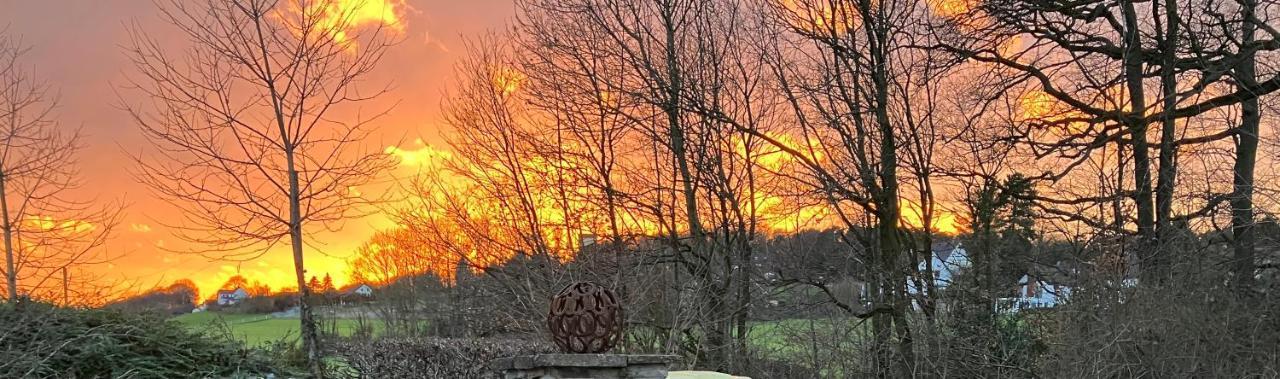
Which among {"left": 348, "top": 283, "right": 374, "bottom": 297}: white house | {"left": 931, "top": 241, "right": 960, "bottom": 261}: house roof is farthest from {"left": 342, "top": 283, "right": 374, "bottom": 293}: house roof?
{"left": 931, "top": 241, "right": 960, "bottom": 261}: house roof

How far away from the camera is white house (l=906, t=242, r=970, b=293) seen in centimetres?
997

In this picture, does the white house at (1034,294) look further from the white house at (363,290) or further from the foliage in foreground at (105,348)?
the white house at (363,290)

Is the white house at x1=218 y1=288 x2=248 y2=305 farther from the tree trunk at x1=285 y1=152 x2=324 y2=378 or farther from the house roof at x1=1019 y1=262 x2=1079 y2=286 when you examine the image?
the house roof at x1=1019 y1=262 x2=1079 y2=286

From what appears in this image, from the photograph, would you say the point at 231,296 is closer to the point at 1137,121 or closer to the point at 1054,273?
the point at 1054,273

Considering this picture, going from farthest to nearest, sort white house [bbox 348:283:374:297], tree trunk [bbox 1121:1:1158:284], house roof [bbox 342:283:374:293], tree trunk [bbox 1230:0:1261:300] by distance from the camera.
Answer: house roof [bbox 342:283:374:293] < white house [bbox 348:283:374:297] < tree trunk [bbox 1121:1:1158:284] < tree trunk [bbox 1230:0:1261:300]

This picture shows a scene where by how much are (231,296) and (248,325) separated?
2.14 meters

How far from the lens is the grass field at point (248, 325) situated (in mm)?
9703

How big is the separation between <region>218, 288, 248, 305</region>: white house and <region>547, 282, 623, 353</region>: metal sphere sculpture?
7948 millimetres

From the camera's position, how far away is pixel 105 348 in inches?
330

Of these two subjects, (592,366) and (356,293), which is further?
(356,293)

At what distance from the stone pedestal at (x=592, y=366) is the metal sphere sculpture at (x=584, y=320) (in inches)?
5.8

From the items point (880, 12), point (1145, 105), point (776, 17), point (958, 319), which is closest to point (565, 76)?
point (776, 17)

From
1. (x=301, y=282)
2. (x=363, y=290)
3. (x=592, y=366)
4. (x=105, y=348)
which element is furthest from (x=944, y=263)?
(x=363, y=290)

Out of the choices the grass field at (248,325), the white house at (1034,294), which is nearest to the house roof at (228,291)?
the grass field at (248,325)
